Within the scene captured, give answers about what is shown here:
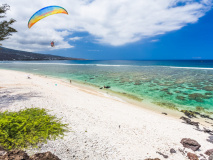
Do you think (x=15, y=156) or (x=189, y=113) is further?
(x=189, y=113)

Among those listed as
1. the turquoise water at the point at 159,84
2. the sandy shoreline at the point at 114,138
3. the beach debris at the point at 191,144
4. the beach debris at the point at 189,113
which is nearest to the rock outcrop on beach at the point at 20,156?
the sandy shoreline at the point at 114,138

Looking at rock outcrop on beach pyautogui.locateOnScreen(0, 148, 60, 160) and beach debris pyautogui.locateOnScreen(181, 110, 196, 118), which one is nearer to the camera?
rock outcrop on beach pyautogui.locateOnScreen(0, 148, 60, 160)

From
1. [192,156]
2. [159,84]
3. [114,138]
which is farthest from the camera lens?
[159,84]

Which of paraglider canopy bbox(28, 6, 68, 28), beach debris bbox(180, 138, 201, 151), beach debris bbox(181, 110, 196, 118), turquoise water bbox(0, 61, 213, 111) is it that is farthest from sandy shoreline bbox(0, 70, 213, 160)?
turquoise water bbox(0, 61, 213, 111)

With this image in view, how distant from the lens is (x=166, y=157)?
489cm

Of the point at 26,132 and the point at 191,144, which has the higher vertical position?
the point at 26,132

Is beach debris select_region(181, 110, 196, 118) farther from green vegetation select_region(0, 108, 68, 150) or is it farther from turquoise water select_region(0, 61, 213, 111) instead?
green vegetation select_region(0, 108, 68, 150)

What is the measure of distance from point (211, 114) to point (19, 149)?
16277mm

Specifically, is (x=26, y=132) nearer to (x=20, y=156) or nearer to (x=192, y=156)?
(x=20, y=156)

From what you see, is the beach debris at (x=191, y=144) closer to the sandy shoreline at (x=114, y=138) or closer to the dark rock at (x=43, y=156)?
the sandy shoreline at (x=114, y=138)

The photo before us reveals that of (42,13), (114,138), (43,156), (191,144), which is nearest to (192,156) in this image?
(191,144)

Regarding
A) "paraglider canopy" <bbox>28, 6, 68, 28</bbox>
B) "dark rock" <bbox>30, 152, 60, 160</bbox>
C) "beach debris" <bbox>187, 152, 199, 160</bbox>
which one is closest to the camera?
"dark rock" <bbox>30, 152, 60, 160</bbox>

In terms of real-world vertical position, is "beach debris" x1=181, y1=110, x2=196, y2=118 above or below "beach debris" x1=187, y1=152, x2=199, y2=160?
below

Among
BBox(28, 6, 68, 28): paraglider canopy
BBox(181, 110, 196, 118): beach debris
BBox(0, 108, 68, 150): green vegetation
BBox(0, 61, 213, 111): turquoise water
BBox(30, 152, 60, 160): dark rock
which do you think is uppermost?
BBox(28, 6, 68, 28): paraglider canopy
